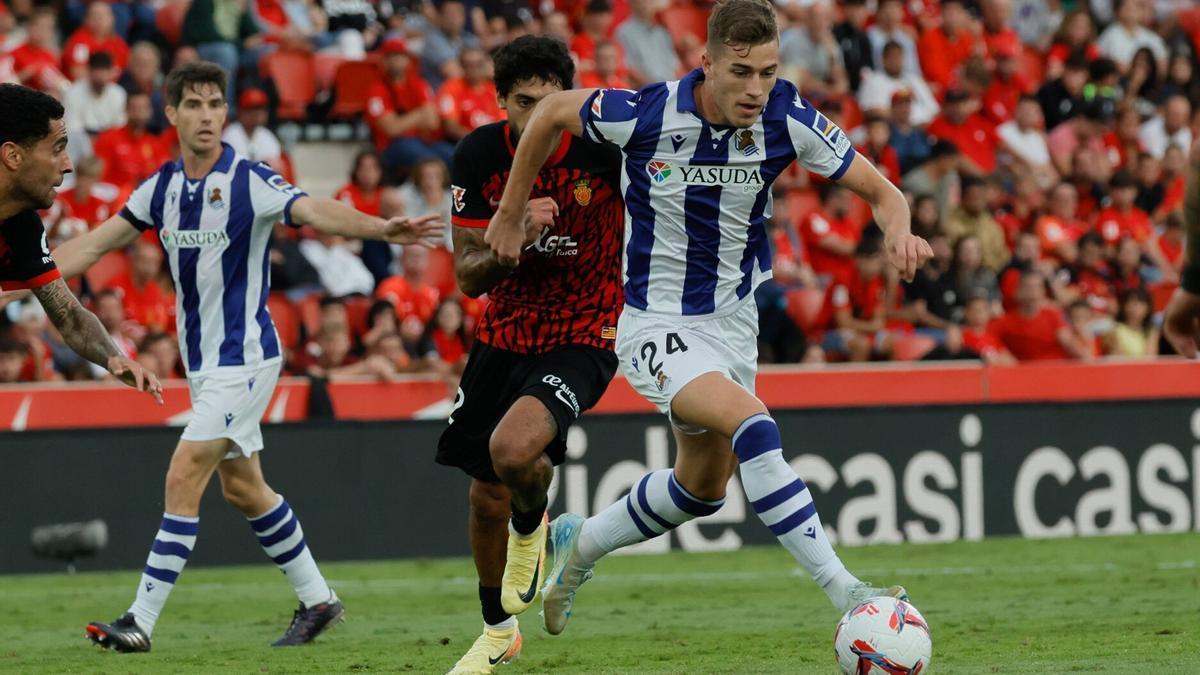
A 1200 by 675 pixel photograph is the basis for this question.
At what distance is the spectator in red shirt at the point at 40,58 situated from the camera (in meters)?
15.0

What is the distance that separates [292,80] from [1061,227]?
24.5 ft

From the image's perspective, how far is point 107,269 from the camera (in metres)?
14.2

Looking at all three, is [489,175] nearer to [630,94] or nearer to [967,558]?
[630,94]

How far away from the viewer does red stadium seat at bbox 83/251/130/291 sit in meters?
14.1

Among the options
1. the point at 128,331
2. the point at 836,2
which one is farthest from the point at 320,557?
the point at 836,2

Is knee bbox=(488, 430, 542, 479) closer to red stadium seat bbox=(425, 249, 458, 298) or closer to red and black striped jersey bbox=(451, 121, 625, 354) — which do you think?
red and black striped jersey bbox=(451, 121, 625, 354)

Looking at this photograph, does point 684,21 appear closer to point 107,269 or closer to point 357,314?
point 357,314

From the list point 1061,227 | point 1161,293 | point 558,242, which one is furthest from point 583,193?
point 1061,227

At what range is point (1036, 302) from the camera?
1537 cm

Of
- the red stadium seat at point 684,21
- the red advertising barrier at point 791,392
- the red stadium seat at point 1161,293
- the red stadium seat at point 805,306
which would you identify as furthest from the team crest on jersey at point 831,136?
the red stadium seat at point 684,21

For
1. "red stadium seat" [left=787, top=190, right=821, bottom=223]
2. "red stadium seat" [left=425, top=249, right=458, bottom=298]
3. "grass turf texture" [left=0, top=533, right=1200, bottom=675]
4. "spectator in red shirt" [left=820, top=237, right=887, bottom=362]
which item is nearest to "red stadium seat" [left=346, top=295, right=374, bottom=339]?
"red stadium seat" [left=425, top=249, right=458, bottom=298]

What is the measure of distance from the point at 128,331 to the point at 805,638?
6753mm

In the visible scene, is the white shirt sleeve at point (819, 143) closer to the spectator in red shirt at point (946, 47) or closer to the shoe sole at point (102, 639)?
the shoe sole at point (102, 639)

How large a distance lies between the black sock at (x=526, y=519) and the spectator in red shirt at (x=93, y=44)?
9.33 meters
